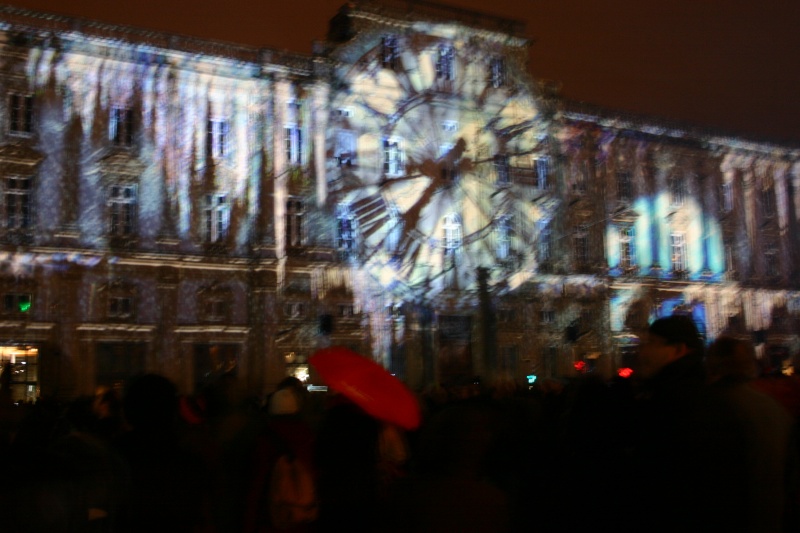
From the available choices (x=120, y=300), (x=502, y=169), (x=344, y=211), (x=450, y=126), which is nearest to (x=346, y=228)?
(x=344, y=211)

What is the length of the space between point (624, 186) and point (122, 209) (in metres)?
23.5

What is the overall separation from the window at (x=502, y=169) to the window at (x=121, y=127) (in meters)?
15.6

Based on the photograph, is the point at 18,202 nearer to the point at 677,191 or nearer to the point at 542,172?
the point at 542,172

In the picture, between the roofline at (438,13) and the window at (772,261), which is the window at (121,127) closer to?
the roofline at (438,13)

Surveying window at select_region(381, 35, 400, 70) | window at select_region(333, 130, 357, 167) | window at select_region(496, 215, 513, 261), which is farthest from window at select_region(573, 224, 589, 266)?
window at select_region(333, 130, 357, 167)

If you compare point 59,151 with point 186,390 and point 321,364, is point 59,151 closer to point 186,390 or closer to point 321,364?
point 186,390

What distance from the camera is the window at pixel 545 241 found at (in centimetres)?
4041

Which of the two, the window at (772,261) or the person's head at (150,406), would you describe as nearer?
the person's head at (150,406)

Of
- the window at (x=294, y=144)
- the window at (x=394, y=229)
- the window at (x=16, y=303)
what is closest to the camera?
the window at (x=16, y=303)

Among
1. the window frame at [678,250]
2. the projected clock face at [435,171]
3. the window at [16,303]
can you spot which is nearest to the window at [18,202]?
the window at [16,303]

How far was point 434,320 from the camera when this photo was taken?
121 feet

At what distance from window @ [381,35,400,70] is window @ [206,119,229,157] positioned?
24.3 ft

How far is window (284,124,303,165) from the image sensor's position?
1400 inches

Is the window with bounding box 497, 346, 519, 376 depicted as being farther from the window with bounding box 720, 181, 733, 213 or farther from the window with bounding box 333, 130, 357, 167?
the window with bounding box 720, 181, 733, 213
